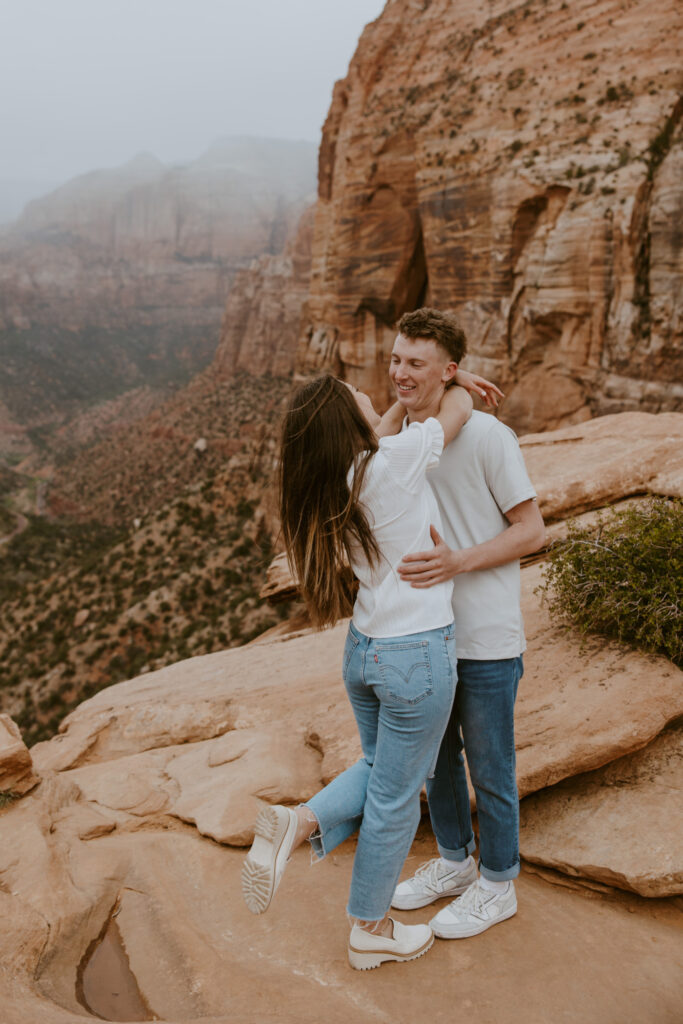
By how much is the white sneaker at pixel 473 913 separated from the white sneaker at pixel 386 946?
0.39 feet

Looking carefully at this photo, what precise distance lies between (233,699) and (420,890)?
315 cm

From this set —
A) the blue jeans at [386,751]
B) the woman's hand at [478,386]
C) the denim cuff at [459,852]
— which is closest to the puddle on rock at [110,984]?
the blue jeans at [386,751]

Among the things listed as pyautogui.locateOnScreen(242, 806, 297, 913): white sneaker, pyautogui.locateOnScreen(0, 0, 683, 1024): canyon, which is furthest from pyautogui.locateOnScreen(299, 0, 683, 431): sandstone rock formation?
pyautogui.locateOnScreen(242, 806, 297, 913): white sneaker

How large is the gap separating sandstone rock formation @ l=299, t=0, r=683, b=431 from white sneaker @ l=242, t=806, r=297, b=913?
718 inches

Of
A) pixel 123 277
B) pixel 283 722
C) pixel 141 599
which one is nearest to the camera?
pixel 283 722

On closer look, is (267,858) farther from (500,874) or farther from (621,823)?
(621,823)

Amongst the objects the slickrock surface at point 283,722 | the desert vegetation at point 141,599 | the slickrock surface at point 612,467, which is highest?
the slickrock surface at point 612,467

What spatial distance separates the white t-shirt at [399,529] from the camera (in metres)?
2.51

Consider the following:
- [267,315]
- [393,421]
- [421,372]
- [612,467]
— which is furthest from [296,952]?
[267,315]

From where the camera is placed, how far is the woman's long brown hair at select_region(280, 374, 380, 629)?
2.56 metres

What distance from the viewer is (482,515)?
2.95 m

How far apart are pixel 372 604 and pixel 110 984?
7.41 ft

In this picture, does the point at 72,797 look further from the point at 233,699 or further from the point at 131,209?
the point at 131,209

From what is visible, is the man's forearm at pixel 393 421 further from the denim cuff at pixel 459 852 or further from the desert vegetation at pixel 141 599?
the desert vegetation at pixel 141 599
